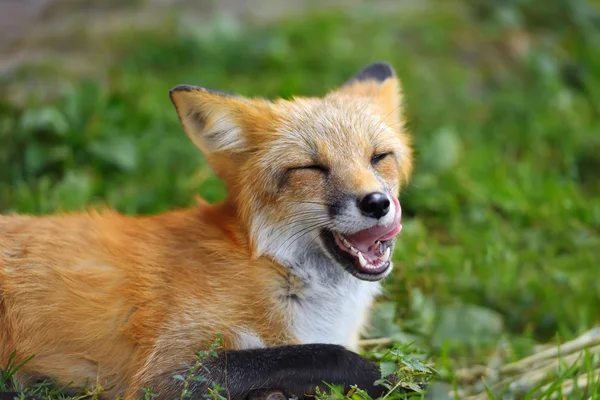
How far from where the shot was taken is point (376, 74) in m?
4.70

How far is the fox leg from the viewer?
3350mm

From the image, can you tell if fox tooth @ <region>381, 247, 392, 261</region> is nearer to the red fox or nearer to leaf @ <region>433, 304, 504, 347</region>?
the red fox

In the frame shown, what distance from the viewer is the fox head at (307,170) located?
3576 mm

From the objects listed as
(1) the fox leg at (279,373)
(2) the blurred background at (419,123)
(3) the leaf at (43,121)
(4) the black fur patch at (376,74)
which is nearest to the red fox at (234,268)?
(1) the fox leg at (279,373)

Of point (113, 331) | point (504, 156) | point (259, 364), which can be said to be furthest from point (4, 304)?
point (504, 156)

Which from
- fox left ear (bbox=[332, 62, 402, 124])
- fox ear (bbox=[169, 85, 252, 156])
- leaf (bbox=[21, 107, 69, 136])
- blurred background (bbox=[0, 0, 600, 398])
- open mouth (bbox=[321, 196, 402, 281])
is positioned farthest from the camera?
leaf (bbox=[21, 107, 69, 136])

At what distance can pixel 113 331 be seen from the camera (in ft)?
11.8

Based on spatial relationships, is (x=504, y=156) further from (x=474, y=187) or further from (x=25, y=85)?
(x=25, y=85)

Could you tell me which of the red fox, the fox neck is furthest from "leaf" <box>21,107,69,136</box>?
the fox neck

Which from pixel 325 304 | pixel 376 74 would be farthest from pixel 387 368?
pixel 376 74

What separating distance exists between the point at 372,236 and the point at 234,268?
73cm

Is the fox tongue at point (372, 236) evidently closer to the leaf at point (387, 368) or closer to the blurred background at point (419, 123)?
the leaf at point (387, 368)

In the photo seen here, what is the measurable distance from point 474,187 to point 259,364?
11.3ft

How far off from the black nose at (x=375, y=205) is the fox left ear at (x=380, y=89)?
2.97ft
